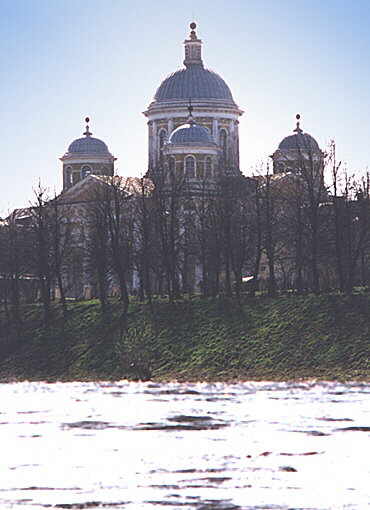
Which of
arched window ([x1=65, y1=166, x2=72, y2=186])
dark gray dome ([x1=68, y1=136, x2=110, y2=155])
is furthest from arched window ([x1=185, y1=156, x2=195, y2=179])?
dark gray dome ([x1=68, y1=136, x2=110, y2=155])

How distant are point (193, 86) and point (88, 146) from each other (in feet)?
36.1

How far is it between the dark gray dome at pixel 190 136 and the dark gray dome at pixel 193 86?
8104 mm

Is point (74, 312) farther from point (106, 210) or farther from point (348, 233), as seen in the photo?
point (348, 233)

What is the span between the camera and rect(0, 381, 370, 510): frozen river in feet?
92.5

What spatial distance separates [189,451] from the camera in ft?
114

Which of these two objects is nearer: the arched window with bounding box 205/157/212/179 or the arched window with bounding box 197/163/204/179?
the arched window with bounding box 197/163/204/179

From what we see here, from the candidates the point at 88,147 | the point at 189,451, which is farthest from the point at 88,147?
the point at 189,451

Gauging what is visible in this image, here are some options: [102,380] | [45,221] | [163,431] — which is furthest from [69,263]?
[163,431]

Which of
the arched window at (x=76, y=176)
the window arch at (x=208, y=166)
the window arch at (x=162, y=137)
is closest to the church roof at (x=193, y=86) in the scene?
the window arch at (x=162, y=137)

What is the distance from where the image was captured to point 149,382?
204 feet

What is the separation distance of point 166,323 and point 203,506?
1765 inches

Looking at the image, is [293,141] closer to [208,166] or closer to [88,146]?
[208,166]

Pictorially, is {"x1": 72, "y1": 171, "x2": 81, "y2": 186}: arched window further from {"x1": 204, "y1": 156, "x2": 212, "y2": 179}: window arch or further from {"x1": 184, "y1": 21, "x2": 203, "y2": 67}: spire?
{"x1": 204, "y1": 156, "x2": 212, "y2": 179}: window arch

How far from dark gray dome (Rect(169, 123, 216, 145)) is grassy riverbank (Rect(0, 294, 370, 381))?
35.5 meters
